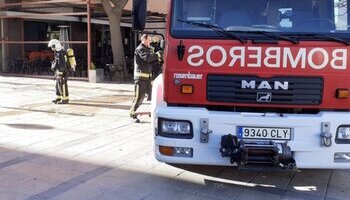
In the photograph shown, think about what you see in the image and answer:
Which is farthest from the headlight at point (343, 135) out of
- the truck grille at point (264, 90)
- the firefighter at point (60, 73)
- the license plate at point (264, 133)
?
the firefighter at point (60, 73)

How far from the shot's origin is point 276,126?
4391 mm

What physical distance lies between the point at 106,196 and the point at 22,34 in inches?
725

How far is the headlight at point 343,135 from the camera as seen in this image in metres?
4.40

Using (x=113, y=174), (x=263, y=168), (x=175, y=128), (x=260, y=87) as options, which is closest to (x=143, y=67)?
(x=113, y=174)

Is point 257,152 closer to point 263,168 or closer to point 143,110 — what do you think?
point 263,168

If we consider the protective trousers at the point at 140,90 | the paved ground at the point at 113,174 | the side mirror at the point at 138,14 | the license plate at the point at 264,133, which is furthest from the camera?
the protective trousers at the point at 140,90

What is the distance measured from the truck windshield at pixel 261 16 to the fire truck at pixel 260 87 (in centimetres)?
1

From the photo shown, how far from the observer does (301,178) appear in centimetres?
528

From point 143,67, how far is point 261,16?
4.21 m

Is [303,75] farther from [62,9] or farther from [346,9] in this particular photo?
[62,9]

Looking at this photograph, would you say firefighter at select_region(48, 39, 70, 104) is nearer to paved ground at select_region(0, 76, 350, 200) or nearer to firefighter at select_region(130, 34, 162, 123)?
paved ground at select_region(0, 76, 350, 200)

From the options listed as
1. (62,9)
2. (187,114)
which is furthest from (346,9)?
(62,9)

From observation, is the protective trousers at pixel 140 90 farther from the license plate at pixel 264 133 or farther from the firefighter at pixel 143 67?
the license plate at pixel 264 133

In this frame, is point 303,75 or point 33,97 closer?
point 303,75
